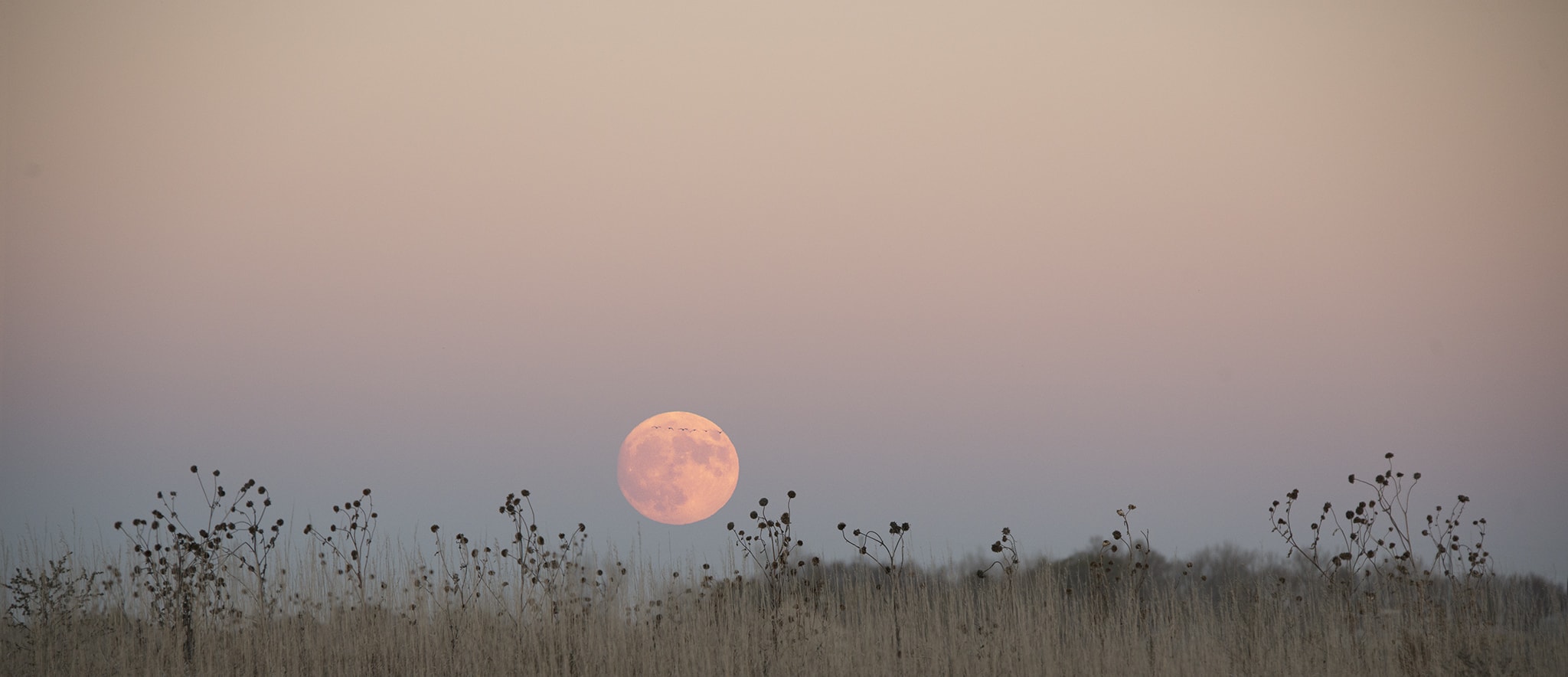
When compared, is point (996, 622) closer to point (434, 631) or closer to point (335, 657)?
point (434, 631)

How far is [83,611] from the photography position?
35.3ft

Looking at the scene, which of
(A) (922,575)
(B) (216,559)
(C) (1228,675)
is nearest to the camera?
(C) (1228,675)

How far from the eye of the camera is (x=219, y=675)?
32.7ft

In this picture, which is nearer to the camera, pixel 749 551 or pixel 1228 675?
pixel 1228 675

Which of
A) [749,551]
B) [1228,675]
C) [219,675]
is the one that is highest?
[749,551]

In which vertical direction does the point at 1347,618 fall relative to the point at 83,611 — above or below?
below

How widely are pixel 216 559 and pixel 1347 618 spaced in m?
10.5

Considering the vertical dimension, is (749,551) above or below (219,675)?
above

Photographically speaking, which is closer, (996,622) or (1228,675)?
(1228,675)

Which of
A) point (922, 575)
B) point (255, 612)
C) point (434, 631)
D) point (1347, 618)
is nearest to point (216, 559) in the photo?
point (255, 612)

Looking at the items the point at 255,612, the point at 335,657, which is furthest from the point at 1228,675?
the point at 255,612

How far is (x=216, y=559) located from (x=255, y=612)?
23.9 inches

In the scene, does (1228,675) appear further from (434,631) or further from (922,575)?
(434,631)

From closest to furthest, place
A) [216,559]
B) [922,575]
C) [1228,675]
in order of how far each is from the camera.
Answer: [1228,675]
[216,559]
[922,575]
